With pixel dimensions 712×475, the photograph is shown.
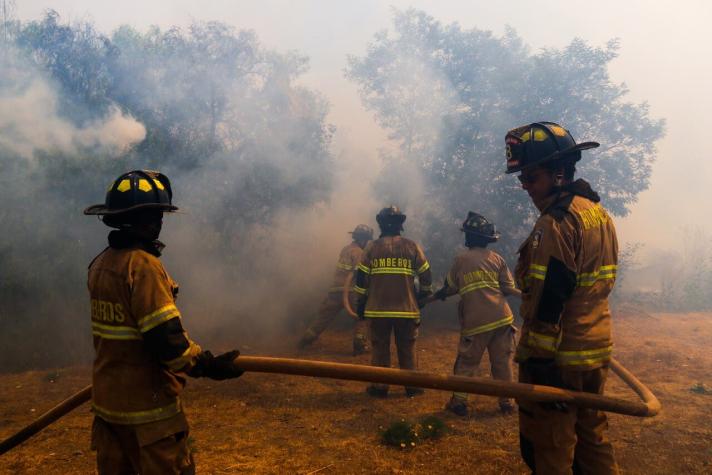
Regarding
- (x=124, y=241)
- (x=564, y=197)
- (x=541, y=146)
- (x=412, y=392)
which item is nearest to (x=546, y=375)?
(x=564, y=197)

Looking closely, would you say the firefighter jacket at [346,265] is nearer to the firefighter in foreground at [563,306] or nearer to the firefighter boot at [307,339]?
the firefighter boot at [307,339]

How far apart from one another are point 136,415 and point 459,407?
12.6 ft

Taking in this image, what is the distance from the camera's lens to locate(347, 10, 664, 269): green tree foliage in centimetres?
1168

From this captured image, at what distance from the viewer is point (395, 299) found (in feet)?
19.8

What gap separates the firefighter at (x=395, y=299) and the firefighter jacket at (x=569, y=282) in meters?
3.17

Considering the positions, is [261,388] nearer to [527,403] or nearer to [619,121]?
[527,403]

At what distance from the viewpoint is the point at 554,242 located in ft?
Result: 8.74

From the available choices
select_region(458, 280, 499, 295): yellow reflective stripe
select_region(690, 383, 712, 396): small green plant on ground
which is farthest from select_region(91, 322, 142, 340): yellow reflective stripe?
select_region(690, 383, 712, 396): small green plant on ground

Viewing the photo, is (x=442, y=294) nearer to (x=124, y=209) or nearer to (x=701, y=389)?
(x=701, y=389)

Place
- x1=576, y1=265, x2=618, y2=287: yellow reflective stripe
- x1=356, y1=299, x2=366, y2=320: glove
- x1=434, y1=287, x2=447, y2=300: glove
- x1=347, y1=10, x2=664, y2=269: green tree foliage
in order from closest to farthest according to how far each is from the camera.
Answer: x1=576, y1=265, x2=618, y2=287: yellow reflective stripe, x1=434, y1=287, x2=447, y2=300: glove, x1=356, y1=299, x2=366, y2=320: glove, x1=347, y1=10, x2=664, y2=269: green tree foliage

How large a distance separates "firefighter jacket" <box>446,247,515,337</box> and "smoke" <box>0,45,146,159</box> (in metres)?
6.85

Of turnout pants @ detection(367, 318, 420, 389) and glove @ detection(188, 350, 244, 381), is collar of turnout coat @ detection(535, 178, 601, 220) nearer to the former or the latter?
glove @ detection(188, 350, 244, 381)

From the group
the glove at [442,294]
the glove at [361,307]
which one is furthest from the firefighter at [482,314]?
the glove at [361,307]

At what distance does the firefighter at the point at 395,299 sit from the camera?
6.02 metres
